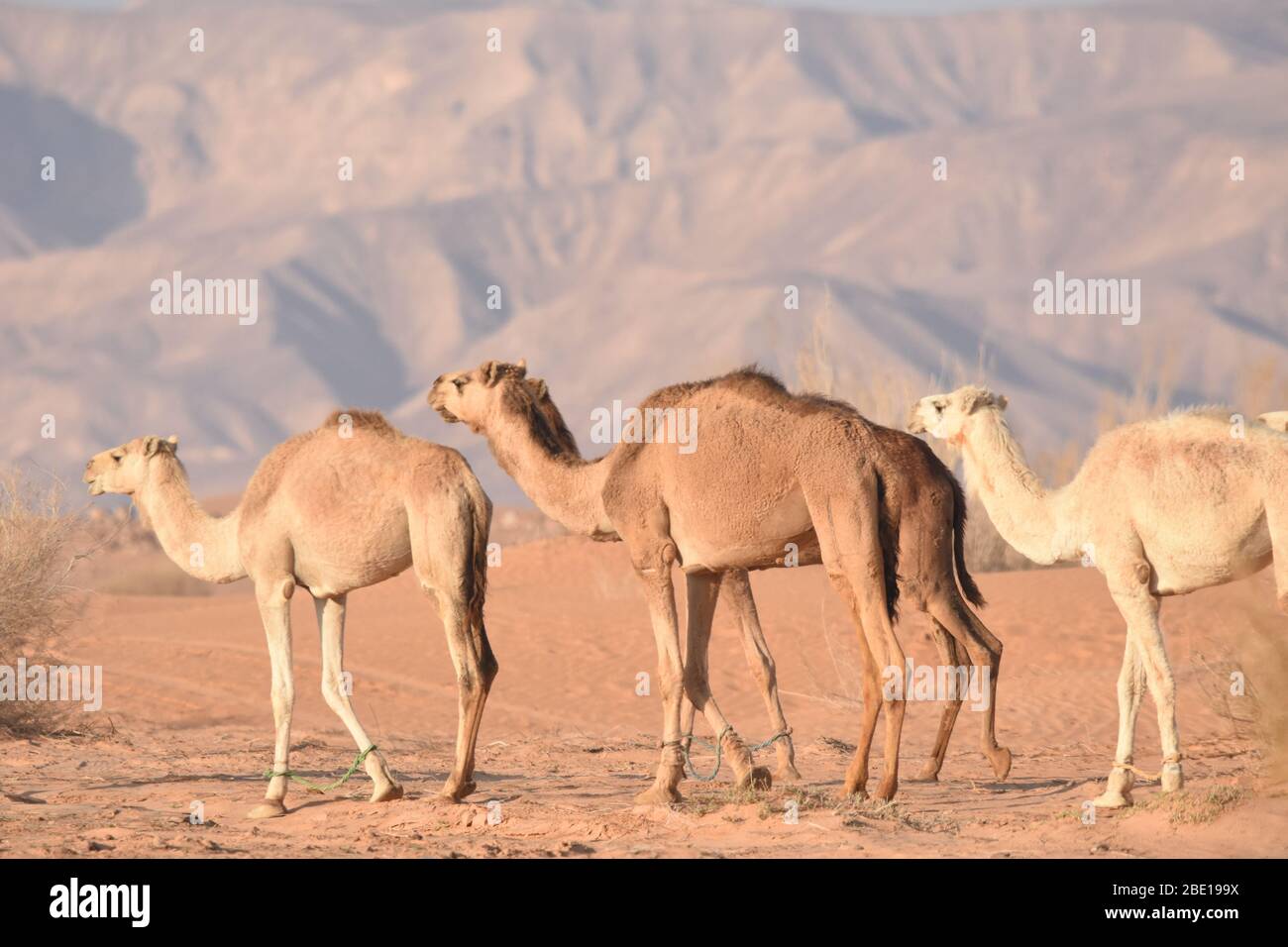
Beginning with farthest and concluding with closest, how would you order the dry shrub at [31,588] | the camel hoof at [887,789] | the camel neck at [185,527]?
1. the dry shrub at [31,588]
2. the camel neck at [185,527]
3. the camel hoof at [887,789]

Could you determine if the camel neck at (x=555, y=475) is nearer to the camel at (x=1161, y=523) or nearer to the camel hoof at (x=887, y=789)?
the camel hoof at (x=887, y=789)

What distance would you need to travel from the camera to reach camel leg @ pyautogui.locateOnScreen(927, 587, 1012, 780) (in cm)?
1281

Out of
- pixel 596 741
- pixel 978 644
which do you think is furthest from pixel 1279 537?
pixel 596 741

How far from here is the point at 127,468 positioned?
1301cm

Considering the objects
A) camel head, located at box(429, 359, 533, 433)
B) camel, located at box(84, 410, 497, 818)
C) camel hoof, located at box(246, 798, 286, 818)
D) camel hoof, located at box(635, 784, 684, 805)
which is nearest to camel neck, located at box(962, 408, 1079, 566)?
camel hoof, located at box(635, 784, 684, 805)

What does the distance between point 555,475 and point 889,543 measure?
7.31 ft

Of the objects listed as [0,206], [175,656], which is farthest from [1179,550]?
[0,206]

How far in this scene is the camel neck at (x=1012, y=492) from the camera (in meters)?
11.9

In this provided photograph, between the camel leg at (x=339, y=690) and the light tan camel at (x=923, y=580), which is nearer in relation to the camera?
the camel leg at (x=339, y=690)

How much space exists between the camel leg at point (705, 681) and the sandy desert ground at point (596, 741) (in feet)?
0.67

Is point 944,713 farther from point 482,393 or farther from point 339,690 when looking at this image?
point 339,690

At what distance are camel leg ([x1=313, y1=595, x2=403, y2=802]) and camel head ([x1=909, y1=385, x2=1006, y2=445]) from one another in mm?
3901

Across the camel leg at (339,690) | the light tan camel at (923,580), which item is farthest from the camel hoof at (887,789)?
the camel leg at (339,690)
